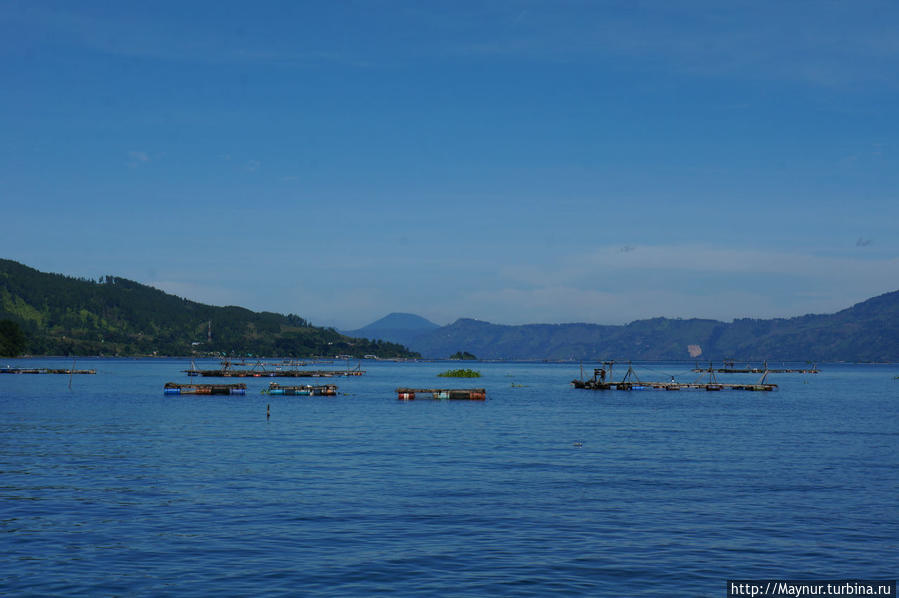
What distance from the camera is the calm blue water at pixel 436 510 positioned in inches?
1132

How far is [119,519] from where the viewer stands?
1471 inches

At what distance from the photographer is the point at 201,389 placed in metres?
153

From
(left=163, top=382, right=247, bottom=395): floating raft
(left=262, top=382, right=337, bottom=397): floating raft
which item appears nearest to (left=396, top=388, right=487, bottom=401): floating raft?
(left=262, top=382, right=337, bottom=397): floating raft

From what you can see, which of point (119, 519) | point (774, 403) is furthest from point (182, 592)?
point (774, 403)

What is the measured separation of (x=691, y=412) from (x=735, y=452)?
168ft

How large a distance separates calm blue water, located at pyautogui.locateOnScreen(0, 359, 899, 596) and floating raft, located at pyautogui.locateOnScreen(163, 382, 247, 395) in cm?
6904

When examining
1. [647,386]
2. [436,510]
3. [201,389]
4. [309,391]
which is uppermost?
[647,386]

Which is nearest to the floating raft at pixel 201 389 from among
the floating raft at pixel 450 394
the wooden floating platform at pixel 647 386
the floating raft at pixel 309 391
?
the floating raft at pixel 309 391

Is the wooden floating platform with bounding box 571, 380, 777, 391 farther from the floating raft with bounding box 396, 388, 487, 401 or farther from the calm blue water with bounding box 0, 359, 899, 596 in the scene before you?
the calm blue water with bounding box 0, 359, 899, 596

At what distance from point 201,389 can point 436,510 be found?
401 ft

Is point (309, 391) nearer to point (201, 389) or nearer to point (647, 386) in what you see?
point (201, 389)

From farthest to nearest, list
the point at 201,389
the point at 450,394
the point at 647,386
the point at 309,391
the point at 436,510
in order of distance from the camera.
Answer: the point at 647,386 < the point at 309,391 < the point at 201,389 < the point at 450,394 < the point at 436,510

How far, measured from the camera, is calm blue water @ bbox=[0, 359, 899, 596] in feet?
94.3

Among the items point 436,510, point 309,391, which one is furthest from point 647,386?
point 436,510
